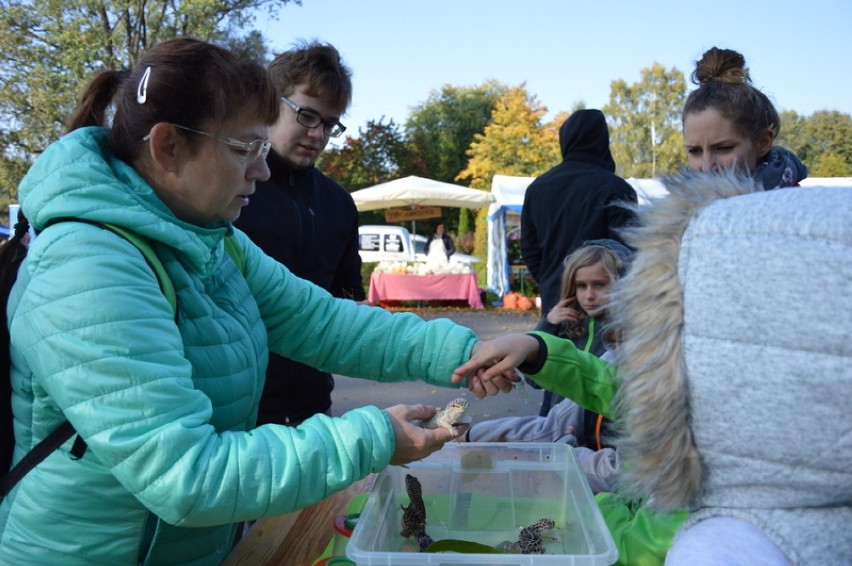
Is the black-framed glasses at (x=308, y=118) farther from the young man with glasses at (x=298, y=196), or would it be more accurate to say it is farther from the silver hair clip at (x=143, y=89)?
the silver hair clip at (x=143, y=89)

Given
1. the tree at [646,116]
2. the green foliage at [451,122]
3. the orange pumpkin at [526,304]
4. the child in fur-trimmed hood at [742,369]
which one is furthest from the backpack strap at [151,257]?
the tree at [646,116]

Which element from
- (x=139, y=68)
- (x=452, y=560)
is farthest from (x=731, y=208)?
(x=139, y=68)

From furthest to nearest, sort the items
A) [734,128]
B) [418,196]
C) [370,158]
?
[370,158] → [418,196] → [734,128]

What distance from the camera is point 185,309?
1.39 m

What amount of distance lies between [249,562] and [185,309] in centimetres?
69

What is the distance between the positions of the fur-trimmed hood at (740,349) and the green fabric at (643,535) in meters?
0.42

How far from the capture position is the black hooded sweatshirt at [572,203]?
13.4 feet

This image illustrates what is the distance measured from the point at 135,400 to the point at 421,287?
13430 mm

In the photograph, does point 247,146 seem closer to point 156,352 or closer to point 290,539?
point 156,352

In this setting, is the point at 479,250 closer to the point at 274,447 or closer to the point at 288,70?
the point at 288,70

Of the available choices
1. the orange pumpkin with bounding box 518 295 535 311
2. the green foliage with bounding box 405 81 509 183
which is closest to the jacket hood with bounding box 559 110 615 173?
the orange pumpkin with bounding box 518 295 535 311

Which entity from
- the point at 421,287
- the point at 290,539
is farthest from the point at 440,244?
the point at 290,539

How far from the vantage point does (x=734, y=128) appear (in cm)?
263

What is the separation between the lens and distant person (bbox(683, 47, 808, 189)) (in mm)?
2617
